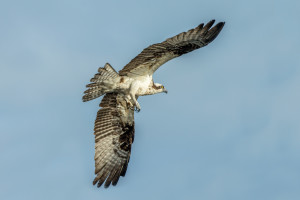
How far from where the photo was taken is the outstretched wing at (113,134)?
1515cm

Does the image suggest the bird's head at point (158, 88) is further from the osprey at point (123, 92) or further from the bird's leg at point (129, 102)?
the bird's leg at point (129, 102)

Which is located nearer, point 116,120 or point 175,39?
point 175,39

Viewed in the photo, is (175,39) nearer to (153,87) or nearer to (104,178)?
(153,87)

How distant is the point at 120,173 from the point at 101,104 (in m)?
1.88

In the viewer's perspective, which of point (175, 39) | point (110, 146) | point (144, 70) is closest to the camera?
point (175, 39)

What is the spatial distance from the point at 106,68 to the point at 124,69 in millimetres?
476

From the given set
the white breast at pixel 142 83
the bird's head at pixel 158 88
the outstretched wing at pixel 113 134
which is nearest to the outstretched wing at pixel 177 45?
the white breast at pixel 142 83

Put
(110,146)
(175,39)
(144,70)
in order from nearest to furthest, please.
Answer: (175,39)
(144,70)
(110,146)

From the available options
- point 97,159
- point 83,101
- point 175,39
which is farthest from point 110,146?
point 175,39

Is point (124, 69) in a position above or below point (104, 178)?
above

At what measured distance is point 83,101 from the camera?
577 inches

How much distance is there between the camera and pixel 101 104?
604 inches

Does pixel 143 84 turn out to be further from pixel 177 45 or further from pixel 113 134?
pixel 113 134

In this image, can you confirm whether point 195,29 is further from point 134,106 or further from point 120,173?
point 120,173
